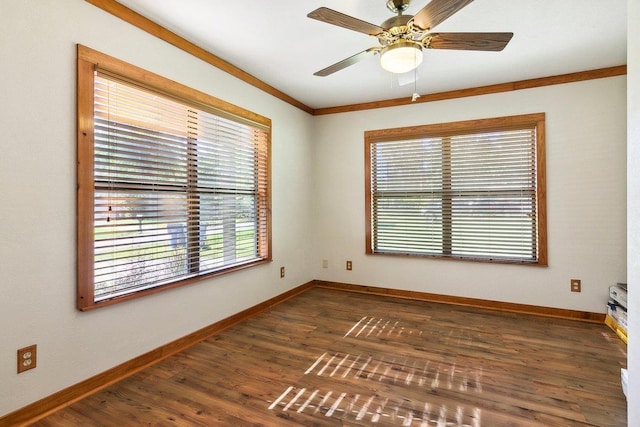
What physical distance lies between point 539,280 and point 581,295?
381mm

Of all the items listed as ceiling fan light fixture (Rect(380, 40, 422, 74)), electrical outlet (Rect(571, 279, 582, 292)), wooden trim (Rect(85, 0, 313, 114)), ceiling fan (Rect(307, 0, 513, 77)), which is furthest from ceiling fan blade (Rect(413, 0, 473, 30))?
electrical outlet (Rect(571, 279, 582, 292))

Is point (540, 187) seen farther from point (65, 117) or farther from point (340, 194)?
point (65, 117)

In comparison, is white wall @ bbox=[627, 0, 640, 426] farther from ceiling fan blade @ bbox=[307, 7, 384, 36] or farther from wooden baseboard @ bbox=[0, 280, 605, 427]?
wooden baseboard @ bbox=[0, 280, 605, 427]

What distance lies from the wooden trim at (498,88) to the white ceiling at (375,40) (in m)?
0.09

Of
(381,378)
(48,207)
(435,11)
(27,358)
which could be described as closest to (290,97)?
(435,11)

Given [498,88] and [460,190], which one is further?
[460,190]

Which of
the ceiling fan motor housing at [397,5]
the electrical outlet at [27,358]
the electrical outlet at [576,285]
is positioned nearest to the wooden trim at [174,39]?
the ceiling fan motor housing at [397,5]

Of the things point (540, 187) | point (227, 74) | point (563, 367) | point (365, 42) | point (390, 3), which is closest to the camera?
point (390, 3)

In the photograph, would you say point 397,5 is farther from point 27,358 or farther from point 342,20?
point 27,358

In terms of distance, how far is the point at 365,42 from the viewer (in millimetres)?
2672

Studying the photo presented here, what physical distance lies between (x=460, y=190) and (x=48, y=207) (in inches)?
150

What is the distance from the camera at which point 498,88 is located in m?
3.61

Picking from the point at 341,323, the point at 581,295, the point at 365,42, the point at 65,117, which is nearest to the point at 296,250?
the point at 341,323

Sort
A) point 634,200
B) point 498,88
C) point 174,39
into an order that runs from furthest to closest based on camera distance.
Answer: point 498,88
point 174,39
point 634,200
